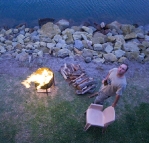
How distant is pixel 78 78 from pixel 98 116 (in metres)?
2.25

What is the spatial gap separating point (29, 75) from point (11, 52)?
2.54 metres

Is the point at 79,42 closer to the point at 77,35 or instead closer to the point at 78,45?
the point at 78,45

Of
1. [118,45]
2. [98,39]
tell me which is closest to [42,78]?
[98,39]

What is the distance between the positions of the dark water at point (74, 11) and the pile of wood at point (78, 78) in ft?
24.4

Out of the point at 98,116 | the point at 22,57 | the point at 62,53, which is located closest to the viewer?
the point at 98,116

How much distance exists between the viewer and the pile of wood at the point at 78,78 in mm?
8555

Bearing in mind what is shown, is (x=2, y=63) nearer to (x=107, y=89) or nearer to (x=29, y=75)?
(x=29, y=75)

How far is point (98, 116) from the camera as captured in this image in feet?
23.6

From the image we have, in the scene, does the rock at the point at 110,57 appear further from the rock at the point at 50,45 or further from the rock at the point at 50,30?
the rock at the point at 50,30

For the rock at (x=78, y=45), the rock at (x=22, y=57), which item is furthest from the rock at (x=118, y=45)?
the rock at (x=22, y=57)

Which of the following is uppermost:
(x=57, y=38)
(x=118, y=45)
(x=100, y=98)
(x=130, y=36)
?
(x=130, y=36)

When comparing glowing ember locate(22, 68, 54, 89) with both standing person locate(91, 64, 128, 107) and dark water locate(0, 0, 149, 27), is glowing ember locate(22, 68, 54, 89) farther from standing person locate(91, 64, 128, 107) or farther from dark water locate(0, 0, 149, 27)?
dark water locate(0, 0, 149, 27)

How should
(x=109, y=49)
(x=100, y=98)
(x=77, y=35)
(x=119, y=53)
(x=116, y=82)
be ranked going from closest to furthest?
(x=116, y=82)
(x=100, y=98)
(x=119, y=53)
(x=109, y=49)
(x=77, y=35)

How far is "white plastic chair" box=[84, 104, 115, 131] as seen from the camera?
679 centimetres
